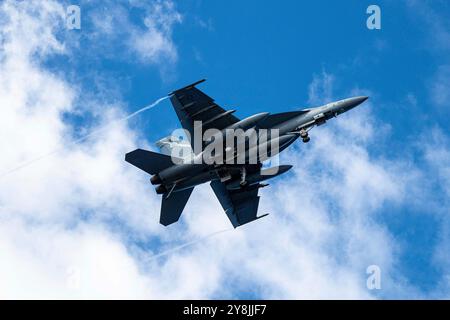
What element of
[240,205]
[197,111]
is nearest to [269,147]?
[197,111]

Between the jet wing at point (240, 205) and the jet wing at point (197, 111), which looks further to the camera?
the jet wing at point (240, 205)

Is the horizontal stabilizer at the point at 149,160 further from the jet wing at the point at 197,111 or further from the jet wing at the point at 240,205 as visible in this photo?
the jet wing at the point at 240,205

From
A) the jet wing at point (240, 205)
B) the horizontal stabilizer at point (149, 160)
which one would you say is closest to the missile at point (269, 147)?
the horizontal stabilizer at point (149, 160)

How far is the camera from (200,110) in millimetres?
36188

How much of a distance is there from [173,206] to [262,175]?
5355 mm

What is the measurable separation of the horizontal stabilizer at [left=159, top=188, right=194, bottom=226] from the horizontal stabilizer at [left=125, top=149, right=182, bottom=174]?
2574 mm

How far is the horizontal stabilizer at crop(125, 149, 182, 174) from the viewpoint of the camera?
3622 cm

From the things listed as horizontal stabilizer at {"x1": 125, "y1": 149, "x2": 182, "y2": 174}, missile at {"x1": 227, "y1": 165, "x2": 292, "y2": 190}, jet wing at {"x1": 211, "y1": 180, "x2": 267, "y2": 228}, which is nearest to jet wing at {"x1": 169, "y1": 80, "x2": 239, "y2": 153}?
horizontal stabilizer at {"x1": 125, "y1": 149, "x2": 182, "y2": 174}

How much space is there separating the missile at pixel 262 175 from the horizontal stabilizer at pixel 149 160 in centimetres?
414

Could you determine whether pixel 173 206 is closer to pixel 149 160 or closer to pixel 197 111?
pixel 149 160

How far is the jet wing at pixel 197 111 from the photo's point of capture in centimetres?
3556
